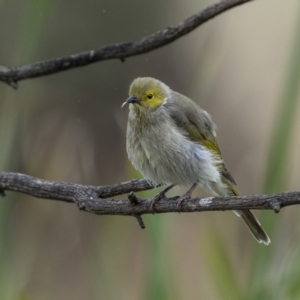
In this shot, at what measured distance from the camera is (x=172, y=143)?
8.54ft

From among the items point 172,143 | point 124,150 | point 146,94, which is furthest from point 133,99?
point 124,150

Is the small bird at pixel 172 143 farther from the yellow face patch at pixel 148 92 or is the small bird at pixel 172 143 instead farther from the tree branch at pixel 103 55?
the tree branch at pixel 103 55

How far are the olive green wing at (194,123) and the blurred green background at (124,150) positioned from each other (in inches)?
6.8

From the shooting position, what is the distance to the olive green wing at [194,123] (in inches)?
108

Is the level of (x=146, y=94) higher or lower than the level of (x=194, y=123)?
higher

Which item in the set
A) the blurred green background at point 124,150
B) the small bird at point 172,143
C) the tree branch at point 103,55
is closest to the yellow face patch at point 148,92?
the small bird at point 172,143

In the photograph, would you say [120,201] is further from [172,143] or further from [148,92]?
[148,92]

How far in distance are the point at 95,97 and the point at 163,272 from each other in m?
5.51

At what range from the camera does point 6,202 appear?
1.93m

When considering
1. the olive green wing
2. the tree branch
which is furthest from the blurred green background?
the olive green wing

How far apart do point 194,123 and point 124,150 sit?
363 cm

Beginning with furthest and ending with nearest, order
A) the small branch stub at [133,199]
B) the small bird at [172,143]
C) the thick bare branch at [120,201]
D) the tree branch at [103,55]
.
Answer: the small bird at [172,143], the tree branch at [103,55], the small branch stub at [133,199], the thick bare branch at [120,201]

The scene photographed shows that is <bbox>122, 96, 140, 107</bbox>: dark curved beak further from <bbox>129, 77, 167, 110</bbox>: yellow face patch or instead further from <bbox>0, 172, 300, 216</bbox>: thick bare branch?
<bbox>0, 172, 300, 216</bbox>: thick bare branch

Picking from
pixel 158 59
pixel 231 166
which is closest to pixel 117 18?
pixel 158 59
